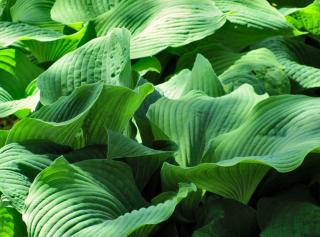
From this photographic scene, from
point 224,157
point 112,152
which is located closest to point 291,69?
point 224,157

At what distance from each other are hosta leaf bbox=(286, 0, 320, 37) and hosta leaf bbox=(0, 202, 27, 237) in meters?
1.48

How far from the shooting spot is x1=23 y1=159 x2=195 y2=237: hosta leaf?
5.11ft

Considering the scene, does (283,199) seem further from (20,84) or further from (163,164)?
(20,84)

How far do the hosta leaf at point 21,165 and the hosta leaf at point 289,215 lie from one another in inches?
23.4

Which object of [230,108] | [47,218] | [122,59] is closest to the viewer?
[47,218]

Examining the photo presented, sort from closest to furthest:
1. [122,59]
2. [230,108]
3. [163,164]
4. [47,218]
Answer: [47,218] → [163,164] → [230,108] → [122,59]

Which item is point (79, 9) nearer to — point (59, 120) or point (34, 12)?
point (34, 12)

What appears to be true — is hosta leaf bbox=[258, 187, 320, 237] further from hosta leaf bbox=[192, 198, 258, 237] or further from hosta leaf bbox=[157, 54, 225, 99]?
hosta leaf bbox=[157, 54, 225, 99]

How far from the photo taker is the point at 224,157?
1.82 meters

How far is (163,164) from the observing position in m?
1.78

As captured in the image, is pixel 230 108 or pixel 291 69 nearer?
pixel 230 108

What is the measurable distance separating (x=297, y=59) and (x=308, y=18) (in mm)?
190

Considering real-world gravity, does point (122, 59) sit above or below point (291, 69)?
above

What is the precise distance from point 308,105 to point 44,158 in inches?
28.5
